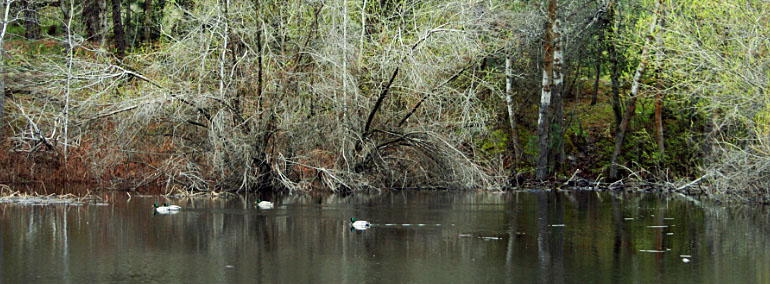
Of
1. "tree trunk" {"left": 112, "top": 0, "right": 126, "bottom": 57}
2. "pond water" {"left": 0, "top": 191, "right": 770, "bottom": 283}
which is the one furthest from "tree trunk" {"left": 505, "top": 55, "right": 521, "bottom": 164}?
"tree trunk" {"left": 112, "top": 0, "right": 126, "bottom": 57}

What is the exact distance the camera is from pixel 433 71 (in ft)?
76.0

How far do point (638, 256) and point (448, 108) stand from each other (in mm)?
11725

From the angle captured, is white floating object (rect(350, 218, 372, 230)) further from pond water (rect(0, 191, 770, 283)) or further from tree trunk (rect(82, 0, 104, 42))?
tree trunk (rect(82, 0, 104, 42))

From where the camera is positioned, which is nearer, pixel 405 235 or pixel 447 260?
pixel 447 260

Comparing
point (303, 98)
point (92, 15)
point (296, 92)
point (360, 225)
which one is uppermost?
point (92, 15)

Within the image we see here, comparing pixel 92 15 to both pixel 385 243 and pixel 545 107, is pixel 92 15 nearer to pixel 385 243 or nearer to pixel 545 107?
pixel 545 107

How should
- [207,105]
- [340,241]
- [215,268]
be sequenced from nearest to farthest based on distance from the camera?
[215,268] < [340,241] < [207,105]

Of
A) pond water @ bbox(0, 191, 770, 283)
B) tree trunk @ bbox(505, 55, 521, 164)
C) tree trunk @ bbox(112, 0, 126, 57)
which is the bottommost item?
pond water @ bbox(0, 191, 770, 283)

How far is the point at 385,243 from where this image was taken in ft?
46.1

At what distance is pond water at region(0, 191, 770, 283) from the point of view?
11227 millimetres

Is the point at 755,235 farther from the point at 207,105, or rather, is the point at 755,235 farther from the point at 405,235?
the point at 207,105

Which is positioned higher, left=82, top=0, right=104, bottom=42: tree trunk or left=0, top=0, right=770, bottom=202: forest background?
left=82, top=0, right=104, bottom=42: tree trunk

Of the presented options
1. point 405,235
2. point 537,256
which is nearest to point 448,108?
point 405,235

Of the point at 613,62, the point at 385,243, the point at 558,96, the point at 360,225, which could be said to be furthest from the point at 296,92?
the point at 613,62
